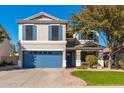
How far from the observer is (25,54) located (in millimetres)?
34156

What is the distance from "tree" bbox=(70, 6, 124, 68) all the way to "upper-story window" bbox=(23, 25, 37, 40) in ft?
15.5

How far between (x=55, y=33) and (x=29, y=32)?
2.82 m

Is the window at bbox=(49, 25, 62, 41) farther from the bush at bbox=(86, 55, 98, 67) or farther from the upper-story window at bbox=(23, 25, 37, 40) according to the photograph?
the bush at bbox=(86, 55, 98, 67)

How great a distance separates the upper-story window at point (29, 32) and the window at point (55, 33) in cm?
175

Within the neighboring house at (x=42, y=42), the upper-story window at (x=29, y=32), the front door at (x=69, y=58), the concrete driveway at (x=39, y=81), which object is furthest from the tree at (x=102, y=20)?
the concrete driveway at (x=39, y=81)

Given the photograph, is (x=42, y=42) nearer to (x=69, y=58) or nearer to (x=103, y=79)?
(x=69, y=58)

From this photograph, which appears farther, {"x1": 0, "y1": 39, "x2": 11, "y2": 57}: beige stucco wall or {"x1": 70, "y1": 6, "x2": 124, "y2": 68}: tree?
{"x1": 0, "y1": 39, "x2": 11, "y2": 57}: beige stucco wall

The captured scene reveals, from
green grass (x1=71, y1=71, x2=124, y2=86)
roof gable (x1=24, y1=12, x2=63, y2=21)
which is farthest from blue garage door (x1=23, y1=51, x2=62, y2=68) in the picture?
green grass (x1=71, y1=71, x2=124, y2=86)

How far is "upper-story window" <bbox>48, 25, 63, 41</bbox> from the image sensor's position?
111 ft

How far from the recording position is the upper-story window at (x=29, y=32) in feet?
110

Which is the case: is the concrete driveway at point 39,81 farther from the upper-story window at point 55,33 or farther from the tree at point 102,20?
the upper-story window at point 55,33

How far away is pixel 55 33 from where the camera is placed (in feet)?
111
